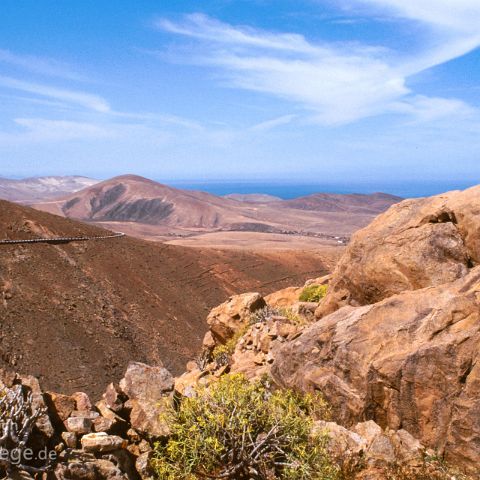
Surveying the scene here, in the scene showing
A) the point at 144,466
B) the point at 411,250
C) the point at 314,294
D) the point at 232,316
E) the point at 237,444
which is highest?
the point at 411,250

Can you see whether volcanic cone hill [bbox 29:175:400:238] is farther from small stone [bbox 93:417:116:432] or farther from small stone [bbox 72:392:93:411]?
small stone [bbox 93:417:116:432]

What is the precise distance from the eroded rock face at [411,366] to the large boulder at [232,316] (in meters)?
9.01

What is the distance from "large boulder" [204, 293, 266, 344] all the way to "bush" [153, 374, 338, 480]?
1112 centimetres

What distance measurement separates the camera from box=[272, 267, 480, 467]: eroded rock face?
27.8 ft

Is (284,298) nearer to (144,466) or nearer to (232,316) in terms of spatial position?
(232,316)

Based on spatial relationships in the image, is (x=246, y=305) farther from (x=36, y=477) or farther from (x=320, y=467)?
(x=36, y=477)

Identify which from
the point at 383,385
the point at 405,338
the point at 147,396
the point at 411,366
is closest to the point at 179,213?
the point at 147,396

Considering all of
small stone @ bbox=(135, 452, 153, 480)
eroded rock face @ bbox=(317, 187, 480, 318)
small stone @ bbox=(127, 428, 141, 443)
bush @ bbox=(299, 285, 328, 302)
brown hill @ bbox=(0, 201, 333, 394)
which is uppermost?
eroded rock face @ bbox=(317, 187, 480, 318)

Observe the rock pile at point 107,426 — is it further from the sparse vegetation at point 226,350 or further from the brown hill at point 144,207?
the brown hill at point 144,207

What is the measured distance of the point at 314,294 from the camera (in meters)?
21.3

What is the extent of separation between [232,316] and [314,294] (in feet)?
12.7

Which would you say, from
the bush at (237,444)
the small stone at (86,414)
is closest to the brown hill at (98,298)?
the small stone at (86,414)

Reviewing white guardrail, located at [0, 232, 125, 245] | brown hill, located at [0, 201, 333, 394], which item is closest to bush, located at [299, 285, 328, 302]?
brown hill, located at [0, 201, 333, 394]

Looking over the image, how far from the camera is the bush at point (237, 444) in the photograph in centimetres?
789
